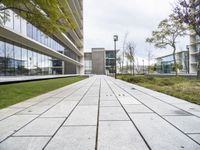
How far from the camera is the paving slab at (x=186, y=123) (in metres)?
4.12

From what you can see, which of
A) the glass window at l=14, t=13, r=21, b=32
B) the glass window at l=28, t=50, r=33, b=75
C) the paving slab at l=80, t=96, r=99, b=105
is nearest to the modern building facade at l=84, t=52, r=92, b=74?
the glass window at l=28, t=50, r=33, b=75

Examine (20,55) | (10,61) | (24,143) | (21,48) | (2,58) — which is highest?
(21,48)

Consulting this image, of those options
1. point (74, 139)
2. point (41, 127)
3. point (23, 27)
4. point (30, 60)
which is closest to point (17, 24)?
point (23, 27)

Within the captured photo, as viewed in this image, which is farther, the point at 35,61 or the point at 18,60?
the point at 35,61

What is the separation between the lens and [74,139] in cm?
362

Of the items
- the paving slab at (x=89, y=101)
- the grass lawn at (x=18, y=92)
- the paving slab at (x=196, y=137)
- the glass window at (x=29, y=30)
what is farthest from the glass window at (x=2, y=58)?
the paving slab at (x=196, y=137)

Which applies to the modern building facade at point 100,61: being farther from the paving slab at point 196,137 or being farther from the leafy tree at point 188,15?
the paving slab at point 196,137

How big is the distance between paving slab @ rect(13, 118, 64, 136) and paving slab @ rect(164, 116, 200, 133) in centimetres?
260

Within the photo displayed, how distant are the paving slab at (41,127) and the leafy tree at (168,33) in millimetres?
27956

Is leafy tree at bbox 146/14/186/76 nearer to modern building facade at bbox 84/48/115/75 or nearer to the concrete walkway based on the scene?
the concrete walkway

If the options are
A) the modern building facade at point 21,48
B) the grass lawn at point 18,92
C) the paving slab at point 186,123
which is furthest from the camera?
the modern building facade at point 21,48

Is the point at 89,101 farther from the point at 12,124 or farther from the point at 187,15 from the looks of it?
the point at 187,15

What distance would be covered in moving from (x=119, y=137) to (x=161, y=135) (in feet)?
2.58

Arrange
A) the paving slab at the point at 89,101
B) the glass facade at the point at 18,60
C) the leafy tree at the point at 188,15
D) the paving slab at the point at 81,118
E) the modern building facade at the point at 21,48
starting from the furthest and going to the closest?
the glass facade at the point at 18,60, the modern building facade at the point at 21,48, the leafy tree at the point at 188,15, the paving slab at the point at 89,101, the paving slab at the point at 81,118
